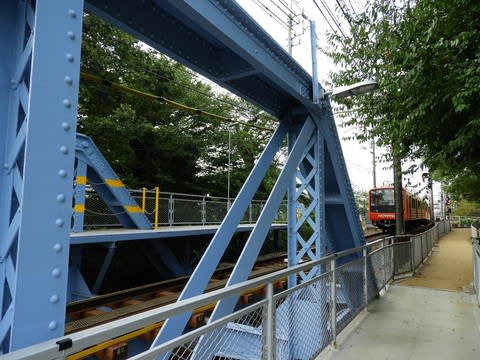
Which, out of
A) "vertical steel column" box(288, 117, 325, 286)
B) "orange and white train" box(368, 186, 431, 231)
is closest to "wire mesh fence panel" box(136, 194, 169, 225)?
"vertical steel column" box(288, 117, 325, 286)

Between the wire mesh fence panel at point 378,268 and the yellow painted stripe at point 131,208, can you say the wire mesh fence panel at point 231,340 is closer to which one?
the wire mesh fence panel at point 378,268

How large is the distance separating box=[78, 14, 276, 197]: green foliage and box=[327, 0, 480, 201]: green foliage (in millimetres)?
8214

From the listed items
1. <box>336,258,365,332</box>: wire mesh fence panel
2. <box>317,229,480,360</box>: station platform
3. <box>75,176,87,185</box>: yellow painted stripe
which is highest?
<box>75,176,87,185</box>: yellow painted stripe

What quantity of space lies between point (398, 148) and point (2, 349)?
6.99 metres

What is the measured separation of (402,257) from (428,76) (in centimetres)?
603

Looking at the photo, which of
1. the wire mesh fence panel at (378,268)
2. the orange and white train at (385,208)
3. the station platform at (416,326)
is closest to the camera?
the station platform at (416,326)

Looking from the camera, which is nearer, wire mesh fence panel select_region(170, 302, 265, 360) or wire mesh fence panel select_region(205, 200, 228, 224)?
wire mesh fence panel select_region(170, 302, 265, 360)

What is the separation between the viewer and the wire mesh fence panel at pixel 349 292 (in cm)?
491

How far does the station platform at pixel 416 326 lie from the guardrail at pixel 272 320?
0.22m

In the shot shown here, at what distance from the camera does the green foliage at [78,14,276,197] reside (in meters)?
13.0

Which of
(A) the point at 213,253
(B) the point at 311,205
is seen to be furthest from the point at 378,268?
(A) the point at 213,253

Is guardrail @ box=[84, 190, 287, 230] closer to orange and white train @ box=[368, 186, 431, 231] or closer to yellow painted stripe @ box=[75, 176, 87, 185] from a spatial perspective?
yellow painted stripe @ box=[75, 176, 87, 185]

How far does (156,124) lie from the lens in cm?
1881

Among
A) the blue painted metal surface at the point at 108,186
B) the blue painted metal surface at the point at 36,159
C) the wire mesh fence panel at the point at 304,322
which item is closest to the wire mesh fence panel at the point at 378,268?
the wire mesh fence panel at the point at 304,322
